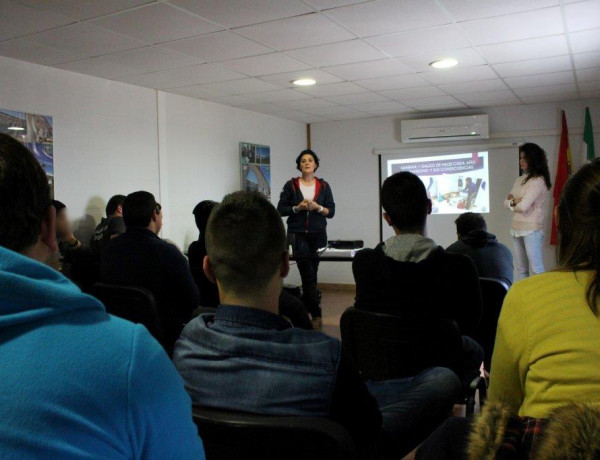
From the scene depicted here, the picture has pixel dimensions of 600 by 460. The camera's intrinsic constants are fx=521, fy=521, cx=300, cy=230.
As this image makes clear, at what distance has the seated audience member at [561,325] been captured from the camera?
101 cm

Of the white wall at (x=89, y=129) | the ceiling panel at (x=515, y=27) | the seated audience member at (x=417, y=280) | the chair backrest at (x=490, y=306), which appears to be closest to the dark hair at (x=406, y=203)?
the seated audience member at (x=417, y=280)

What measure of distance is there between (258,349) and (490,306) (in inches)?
73.2

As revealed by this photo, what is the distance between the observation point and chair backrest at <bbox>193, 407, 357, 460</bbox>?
0.91 m

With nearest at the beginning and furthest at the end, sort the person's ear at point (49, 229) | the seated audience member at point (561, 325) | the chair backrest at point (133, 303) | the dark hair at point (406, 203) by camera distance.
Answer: the person's ear at point (49, 229)
the seated audience member at point (561, 325)
the dark hair at point (406, 203)
the chair backrest at point (133, 303)

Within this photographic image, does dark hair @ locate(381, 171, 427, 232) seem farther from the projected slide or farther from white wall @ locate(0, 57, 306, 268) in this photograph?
the projected slide

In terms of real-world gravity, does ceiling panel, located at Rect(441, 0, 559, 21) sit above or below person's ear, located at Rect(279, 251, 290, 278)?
above

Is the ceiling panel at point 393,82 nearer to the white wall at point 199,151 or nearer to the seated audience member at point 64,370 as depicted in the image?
the white wall at point 199,151

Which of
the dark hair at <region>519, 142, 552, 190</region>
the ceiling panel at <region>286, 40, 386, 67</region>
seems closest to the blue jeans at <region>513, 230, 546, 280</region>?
the dark hair at <region>519, 142, 552, 190</region>

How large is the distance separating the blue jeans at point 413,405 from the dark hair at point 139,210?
162cm

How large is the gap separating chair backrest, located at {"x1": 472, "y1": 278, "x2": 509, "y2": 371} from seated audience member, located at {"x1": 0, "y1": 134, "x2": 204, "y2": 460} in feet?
7.05

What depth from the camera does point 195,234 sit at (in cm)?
595

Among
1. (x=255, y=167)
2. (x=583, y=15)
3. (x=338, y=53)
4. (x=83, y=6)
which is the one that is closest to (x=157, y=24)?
(x=83, y=6)

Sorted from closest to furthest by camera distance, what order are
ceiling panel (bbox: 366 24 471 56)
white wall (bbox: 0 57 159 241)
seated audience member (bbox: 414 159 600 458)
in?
seated audience member (bbox: 414 159 600 458), ceiling panel (bbox: 366 24 471 56), white wall (bbox: 0 57 159 241)

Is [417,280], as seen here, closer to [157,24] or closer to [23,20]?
[157,24]
